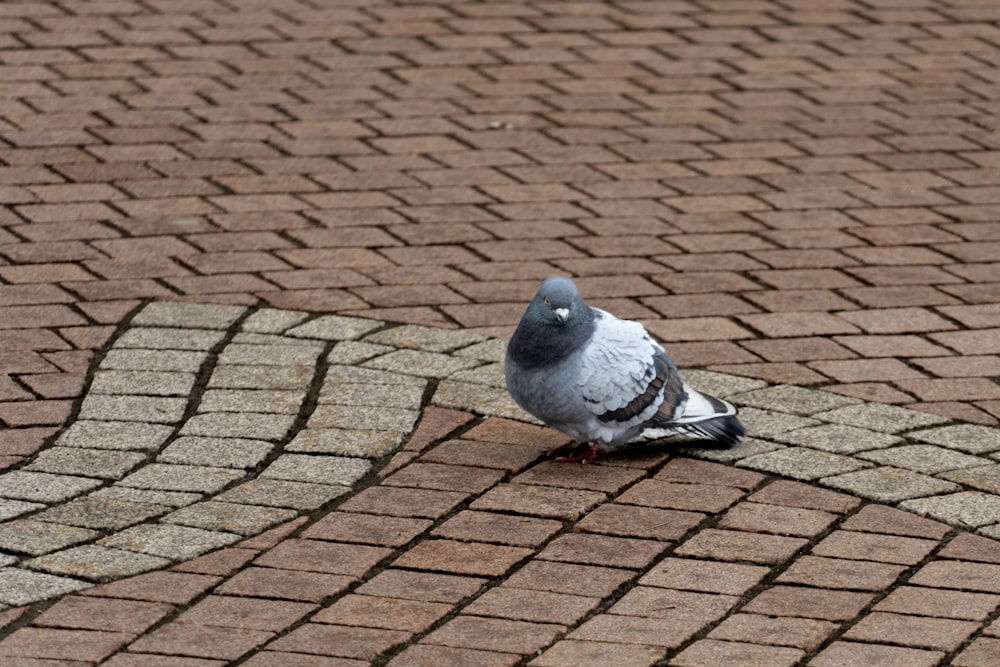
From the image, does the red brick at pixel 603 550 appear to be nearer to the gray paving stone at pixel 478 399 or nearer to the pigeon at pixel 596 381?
the pigeon at pixel 596 381

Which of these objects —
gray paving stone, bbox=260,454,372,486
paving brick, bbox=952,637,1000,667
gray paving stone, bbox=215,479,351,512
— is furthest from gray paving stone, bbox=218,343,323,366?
paving brick, bbox=952,637,1000,667

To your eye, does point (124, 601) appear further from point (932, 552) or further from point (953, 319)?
point (953, 319)

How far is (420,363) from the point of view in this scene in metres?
5.03

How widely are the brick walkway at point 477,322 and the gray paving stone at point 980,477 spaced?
0.06 ft

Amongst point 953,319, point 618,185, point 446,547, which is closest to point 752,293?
point 953,319

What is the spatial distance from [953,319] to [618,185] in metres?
1.58

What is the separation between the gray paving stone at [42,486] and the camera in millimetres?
4164

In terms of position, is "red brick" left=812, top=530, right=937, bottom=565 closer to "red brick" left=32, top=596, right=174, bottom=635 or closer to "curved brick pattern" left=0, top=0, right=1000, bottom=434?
"curved brick pattern" left=0, top=0, right=1000, bottom=434

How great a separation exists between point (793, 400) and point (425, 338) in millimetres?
1147

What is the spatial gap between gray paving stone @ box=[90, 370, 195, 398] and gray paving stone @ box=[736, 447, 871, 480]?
1615mm

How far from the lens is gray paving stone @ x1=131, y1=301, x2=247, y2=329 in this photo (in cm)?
526

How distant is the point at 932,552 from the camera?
3951 mm

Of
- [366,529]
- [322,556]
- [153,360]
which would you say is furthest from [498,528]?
[153,360]

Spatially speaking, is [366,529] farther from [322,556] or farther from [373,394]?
[373,394]
